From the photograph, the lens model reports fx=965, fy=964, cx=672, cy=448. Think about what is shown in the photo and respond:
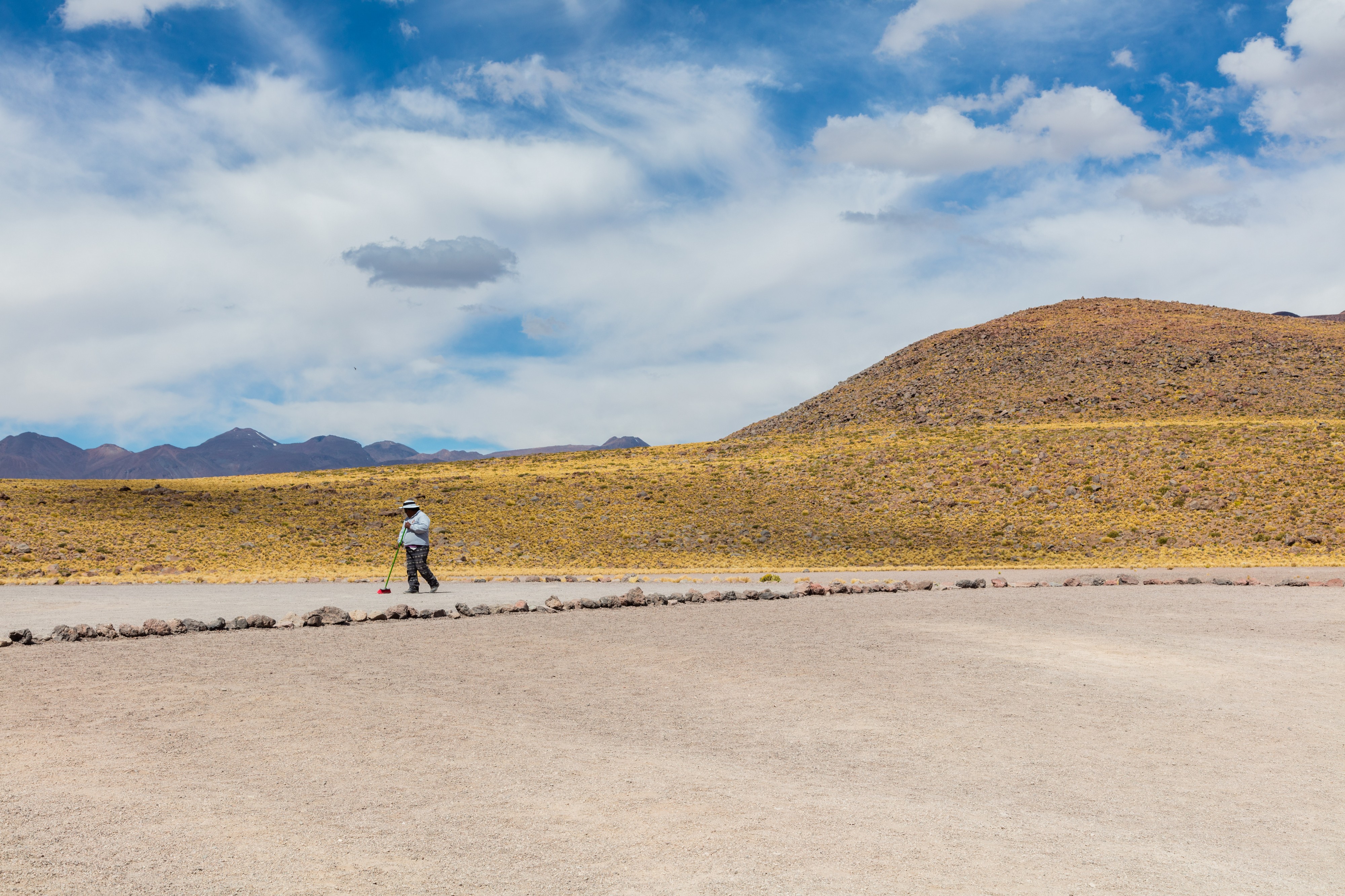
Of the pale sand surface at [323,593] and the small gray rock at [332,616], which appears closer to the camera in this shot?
the small gray rock at [332,616]

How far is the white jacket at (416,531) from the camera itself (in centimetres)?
2027

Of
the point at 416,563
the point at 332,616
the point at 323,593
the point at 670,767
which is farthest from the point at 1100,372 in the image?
the point at 670,767

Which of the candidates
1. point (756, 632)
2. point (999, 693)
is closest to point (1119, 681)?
point (999, 693)

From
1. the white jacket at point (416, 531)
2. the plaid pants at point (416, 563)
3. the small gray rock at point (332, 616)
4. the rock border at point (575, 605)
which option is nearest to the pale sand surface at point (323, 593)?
the plaid pants at point (416, 563)

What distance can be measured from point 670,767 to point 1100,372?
247 ft

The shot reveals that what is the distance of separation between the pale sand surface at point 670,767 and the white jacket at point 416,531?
6.58 metres

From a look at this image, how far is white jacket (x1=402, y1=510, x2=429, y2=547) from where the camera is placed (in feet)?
66.5

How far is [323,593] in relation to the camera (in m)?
21.0

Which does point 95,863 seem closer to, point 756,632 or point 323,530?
point 756,632

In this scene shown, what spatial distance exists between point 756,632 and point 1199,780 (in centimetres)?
792

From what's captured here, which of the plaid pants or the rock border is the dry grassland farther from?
the rock border

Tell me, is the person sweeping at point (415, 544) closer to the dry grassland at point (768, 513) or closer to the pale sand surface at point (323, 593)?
the pale sand surface at point (323, 593)

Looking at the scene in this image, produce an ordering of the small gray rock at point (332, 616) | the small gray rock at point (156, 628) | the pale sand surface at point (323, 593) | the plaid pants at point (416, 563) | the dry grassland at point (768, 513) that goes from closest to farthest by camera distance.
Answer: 1. the small gray rock at point (156, 628)
2. the small gray rock at point (332, 616)
3. the pale sand surface at point (323, 593)
4. the plaid pants at point (416, 563)
5. the dry grassland at point (768, 513)

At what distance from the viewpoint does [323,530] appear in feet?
121
